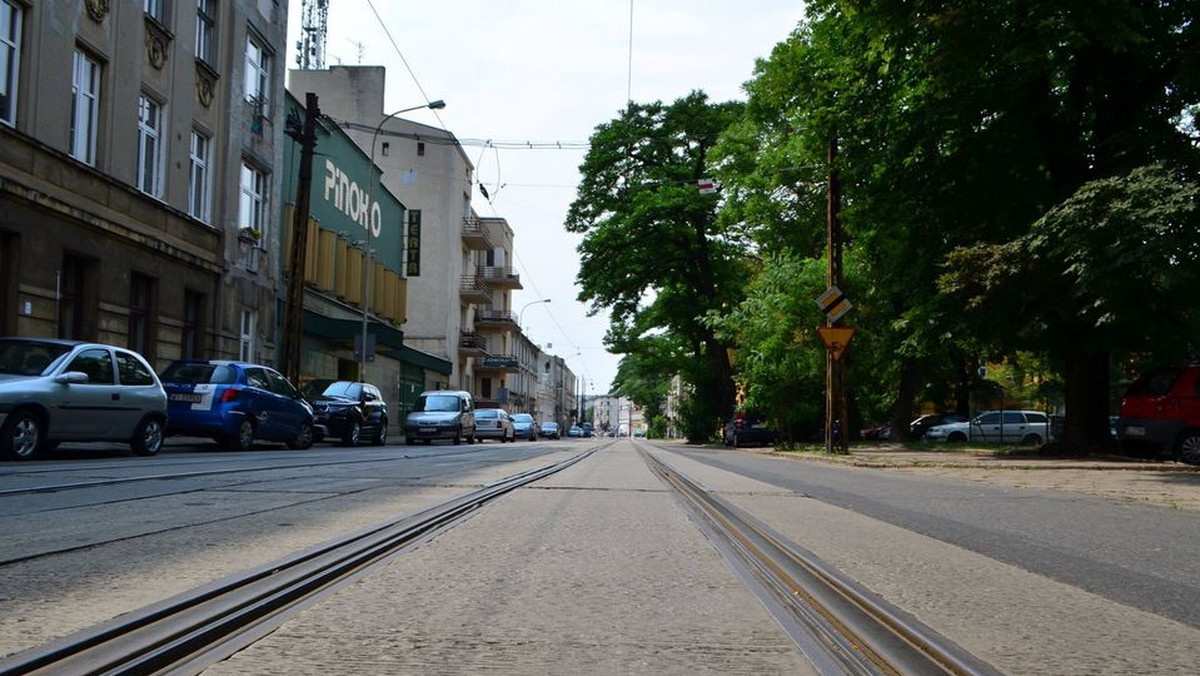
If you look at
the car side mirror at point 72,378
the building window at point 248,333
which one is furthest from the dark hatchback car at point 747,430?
the car side mirror at point 72,378

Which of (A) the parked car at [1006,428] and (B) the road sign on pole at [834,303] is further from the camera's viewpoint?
(A) the parked car at [1006,428]

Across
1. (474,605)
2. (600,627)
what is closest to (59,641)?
(474,605)

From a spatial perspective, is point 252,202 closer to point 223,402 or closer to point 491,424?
point 223,402

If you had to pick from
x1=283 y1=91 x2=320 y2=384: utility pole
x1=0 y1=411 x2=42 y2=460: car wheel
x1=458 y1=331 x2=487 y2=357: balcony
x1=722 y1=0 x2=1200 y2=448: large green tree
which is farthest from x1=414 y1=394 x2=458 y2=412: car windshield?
x1=458 y1=331 x2=487 y2=357: balcony

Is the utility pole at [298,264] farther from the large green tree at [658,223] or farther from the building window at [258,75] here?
the large green tree at [658,223]

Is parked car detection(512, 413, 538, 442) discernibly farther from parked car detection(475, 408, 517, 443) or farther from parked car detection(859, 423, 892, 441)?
parked car detection(859, 423, 892, 441)

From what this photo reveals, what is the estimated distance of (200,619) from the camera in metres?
3.48

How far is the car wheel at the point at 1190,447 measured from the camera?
52.3ft

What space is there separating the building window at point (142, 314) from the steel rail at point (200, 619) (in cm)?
1920

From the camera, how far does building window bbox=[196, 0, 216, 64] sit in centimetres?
2541

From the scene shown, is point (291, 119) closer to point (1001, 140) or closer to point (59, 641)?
point (1001, 140)

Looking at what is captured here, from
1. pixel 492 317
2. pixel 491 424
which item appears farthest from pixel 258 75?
pixel 492 317

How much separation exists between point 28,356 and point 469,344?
173 ft

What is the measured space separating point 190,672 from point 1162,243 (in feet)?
46.8
